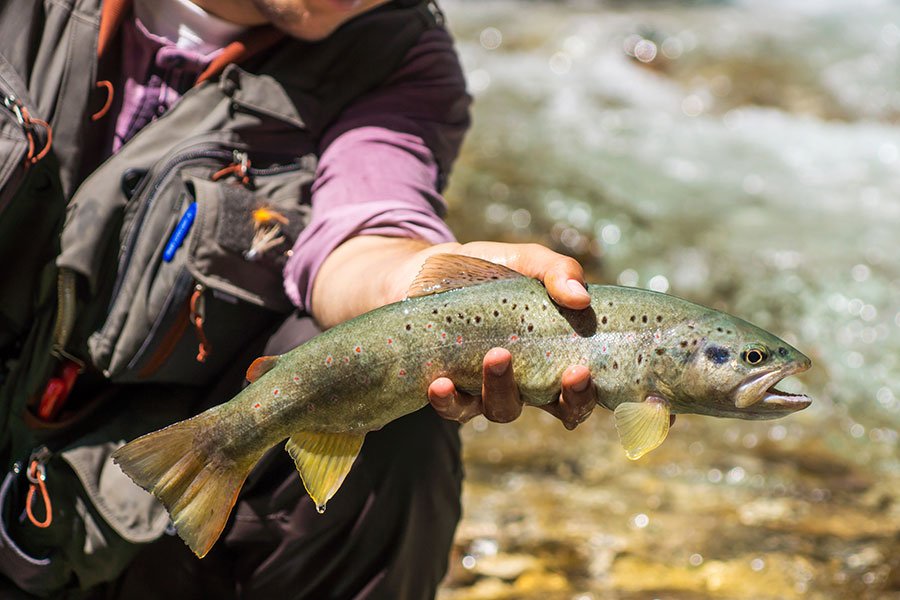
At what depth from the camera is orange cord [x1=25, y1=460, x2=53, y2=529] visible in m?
2.41

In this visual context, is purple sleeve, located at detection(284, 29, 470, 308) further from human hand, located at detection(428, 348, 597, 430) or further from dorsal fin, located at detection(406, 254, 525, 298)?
human hand, located at detection(428, 348, 597, 430)

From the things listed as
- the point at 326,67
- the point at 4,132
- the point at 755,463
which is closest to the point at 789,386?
the point at 755,463

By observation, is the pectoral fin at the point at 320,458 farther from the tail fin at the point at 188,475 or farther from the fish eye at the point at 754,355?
the fish eye at the point at 754,355

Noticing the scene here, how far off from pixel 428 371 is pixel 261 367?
0.32m

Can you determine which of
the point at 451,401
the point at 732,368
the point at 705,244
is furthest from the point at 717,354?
the point at 705,244

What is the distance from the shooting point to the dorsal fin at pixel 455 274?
1.98 metres

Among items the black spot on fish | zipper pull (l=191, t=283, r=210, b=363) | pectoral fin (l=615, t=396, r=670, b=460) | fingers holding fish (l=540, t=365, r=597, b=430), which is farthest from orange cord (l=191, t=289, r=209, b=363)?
the black spot on fish

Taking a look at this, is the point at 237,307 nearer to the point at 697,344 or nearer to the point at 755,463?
the point at 697,344

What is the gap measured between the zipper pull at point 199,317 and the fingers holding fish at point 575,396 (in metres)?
0.87

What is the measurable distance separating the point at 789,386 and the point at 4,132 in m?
3.68

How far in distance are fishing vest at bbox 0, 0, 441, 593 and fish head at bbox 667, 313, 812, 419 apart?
103 cm

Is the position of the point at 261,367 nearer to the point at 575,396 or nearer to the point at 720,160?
the point at 575,396

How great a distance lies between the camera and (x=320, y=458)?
6.60ft

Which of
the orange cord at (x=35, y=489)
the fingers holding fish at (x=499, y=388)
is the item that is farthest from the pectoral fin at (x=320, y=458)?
the orange cord at (x=35, y=489)
